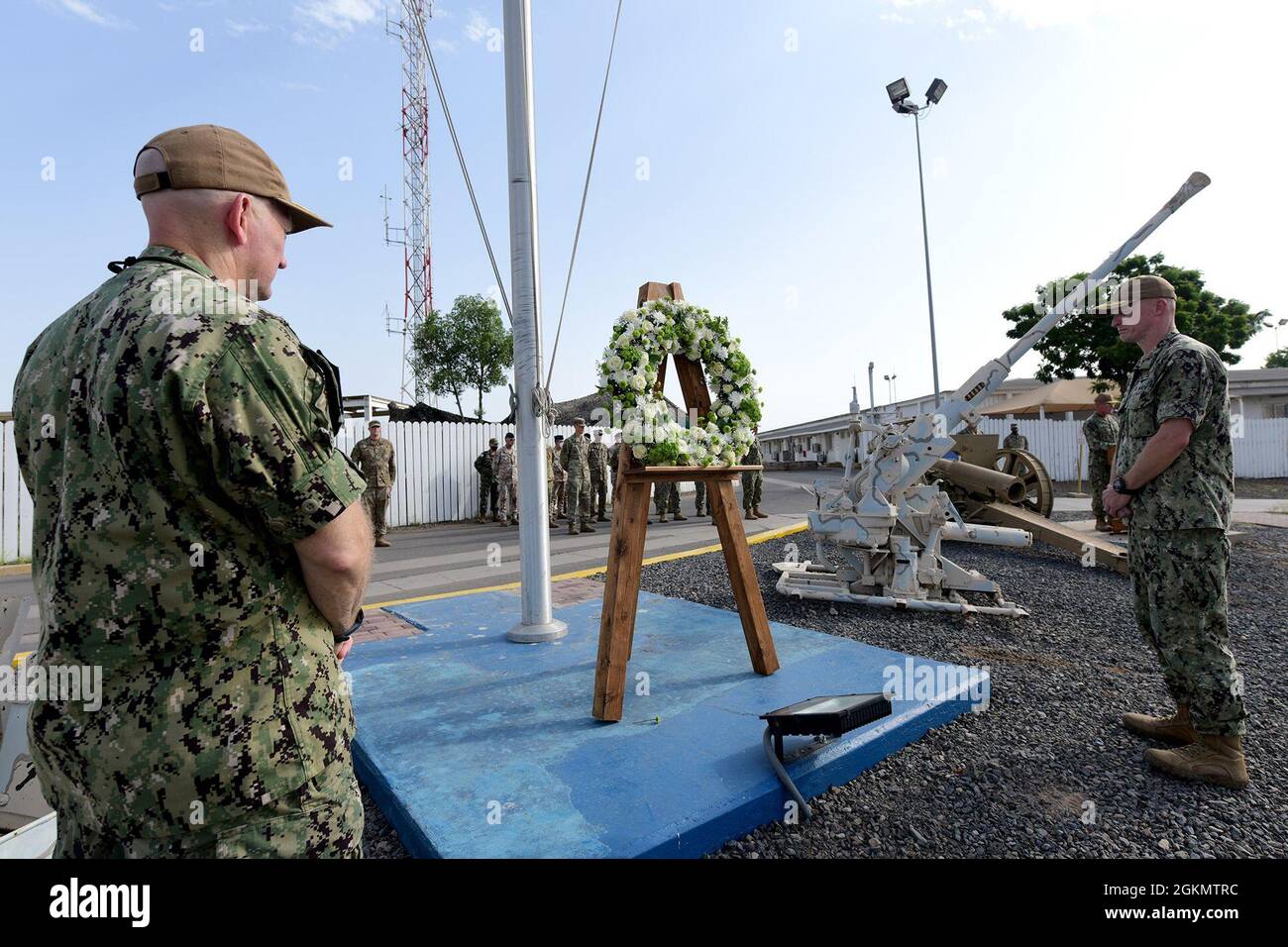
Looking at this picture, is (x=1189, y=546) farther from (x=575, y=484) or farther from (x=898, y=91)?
(x=898, y=91)

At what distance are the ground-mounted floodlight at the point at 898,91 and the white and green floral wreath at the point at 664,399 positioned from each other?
1795 centimetres

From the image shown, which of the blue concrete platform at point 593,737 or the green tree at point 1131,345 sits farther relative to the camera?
the green tree at point 1131,345

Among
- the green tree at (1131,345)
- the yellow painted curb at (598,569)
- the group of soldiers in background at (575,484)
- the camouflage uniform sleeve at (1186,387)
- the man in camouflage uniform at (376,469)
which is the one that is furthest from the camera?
the green tree at (1131,345)

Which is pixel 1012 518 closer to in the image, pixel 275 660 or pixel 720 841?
pixel 720 841

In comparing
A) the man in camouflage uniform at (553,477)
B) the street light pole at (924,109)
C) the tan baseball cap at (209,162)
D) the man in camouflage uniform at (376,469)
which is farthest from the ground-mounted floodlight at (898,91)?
the tan baseball cap at (209,162)

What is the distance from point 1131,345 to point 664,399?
97.3 feet

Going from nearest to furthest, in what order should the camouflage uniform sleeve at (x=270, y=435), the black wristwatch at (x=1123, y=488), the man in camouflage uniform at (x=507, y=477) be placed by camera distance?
1. the camouflage uniform sleeve at (x=270, y=435)
2. the black wristwatch at (x=1123, y=488)
3. the man in camouflage uniform at (x=507, y=477)

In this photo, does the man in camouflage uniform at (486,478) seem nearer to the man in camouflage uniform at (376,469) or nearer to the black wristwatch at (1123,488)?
the man in camouflage uniform at (376,469)

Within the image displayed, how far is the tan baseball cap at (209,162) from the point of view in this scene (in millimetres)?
1285

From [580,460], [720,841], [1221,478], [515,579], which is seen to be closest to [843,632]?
[1221,478]

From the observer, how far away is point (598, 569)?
8375 mm

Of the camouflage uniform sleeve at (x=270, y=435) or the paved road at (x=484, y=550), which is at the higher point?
the camouflage uniform sleeve at (x=270, y=435)

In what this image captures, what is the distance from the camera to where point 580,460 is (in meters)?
13.5
